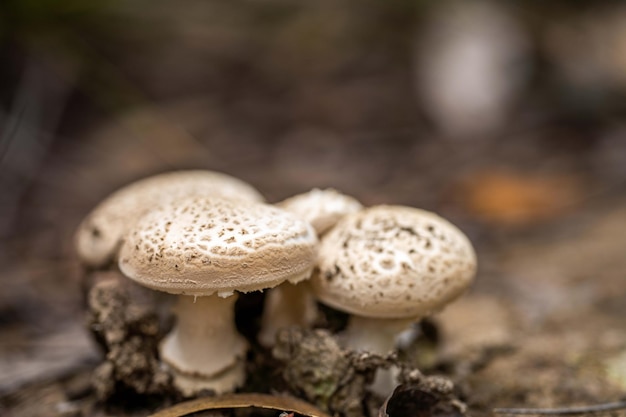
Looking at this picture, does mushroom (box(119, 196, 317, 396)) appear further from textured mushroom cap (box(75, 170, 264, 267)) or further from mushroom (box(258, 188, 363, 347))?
textured mushroom cap (box(75, 170, 264, 267))

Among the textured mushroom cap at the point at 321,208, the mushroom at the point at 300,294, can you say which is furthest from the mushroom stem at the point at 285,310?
the textured mushroom cap at the point at 321,208

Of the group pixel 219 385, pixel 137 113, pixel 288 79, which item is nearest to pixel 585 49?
pixel 288 79

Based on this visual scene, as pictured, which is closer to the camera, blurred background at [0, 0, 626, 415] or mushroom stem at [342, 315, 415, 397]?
mushroom stem at [342, 315, 415, 397]

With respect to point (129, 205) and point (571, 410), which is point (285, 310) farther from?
point (571, 410)

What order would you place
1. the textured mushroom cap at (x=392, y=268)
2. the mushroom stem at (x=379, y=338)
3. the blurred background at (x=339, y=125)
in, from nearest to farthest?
1. the textured mushroom cap at (x=392, y=268)
2. the mushroom stem at (x=379, y=338)
3. the blurred background at (x=339, y=125)

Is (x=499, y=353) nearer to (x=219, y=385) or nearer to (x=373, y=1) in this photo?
(x=219, y=385)

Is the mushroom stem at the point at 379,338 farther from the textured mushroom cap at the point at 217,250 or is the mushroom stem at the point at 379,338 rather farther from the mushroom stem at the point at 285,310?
the textured mushroom cap at the point at 217,250

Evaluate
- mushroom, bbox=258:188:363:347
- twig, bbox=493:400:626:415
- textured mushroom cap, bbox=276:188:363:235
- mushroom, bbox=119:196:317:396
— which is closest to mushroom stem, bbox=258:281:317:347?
mushroom, bbox=258:188:363:347

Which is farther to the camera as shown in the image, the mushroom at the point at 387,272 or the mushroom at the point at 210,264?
the mushroom at the point at 387,272
